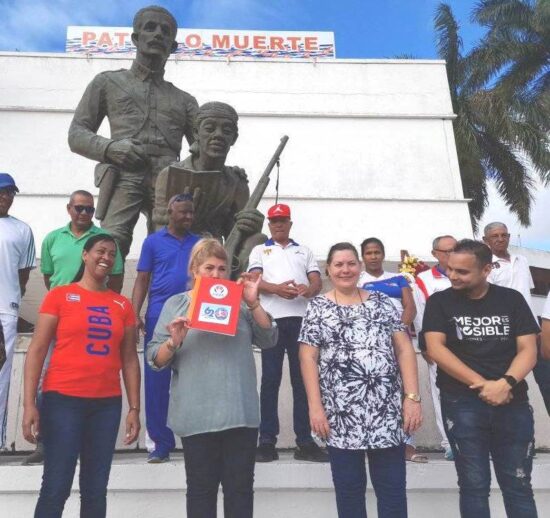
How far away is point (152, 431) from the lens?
3512mm

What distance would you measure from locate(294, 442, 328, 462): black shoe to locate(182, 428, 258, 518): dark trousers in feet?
3.87

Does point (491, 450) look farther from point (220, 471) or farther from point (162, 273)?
point (162, 273)

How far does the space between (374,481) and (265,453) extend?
3.36 feet

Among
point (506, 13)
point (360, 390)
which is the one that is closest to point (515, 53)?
point (506, 13)

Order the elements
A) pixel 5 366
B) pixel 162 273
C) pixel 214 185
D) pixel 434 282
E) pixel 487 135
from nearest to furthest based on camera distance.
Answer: pixel 162 273
pixel 5 366
pixel 214 185
pixel 434 282
pixel 487 135

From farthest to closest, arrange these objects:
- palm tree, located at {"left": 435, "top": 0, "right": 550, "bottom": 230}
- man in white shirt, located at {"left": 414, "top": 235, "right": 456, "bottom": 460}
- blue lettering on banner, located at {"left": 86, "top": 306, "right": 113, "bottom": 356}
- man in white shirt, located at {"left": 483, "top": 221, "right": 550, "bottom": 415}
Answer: palm tree, located at {"left": 435, "top": 0, "right": 550, "bottom": 230} < man in white shirt, located at {"left": 483, "top": 221, "right": 550, "bottom": 415} < man in white shirt, located at {"left": 414, "top": 235, "right": 456, "bottom": 460} < blue lettering on banner, located at {"left": 86, "top": 306, "right": 113, "bottom": 356}

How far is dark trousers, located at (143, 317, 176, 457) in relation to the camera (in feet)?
11.5

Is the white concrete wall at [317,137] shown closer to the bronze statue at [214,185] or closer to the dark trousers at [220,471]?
the bronze statue at [214,185]

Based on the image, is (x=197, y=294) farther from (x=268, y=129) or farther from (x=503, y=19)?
(x=503, y=19)

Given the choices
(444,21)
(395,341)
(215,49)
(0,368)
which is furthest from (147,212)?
(444,21)

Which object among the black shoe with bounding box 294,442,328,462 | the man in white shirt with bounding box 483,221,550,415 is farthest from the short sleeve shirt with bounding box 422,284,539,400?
the man in white shirt with bounding box 483,221,550,415

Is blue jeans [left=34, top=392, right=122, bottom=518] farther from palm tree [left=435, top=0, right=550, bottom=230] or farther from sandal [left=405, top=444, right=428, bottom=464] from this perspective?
palm tree [left=435, top=0, right=550, bottom=230]

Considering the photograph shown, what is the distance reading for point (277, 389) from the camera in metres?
3.87

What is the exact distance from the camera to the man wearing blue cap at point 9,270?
12.7ft
